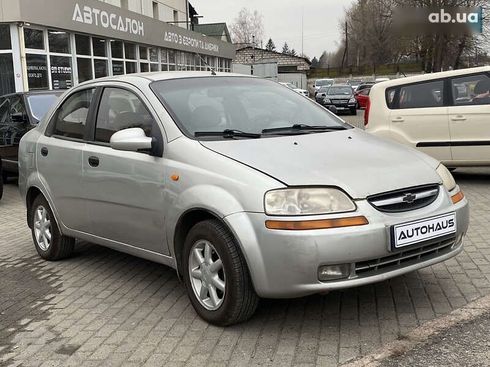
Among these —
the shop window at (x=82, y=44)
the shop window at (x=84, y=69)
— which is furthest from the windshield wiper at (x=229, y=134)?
the shop window at (x=82, y=44)

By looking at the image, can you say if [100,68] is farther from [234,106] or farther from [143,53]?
[234,106]

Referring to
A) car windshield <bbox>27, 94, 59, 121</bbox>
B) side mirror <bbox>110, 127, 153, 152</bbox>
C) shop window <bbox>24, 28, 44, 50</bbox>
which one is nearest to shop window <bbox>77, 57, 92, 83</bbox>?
shop window <bbox>24, 28, 44, 50</bbox>

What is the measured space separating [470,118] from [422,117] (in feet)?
2.32

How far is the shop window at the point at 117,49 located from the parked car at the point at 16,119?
11.7 meters

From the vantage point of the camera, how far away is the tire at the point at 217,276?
11.5ft

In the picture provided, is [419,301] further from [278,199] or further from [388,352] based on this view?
[278,199]

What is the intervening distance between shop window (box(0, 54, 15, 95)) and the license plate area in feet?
48.3

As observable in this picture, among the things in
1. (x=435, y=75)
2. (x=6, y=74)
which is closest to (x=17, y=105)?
(x=6, y=74)

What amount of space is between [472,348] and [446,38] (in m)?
31.8

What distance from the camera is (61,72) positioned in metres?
18.1

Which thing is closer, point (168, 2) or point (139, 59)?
point (139, 59)

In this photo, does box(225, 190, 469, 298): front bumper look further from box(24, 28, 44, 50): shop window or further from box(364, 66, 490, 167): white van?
box(24, 28, 44, 50): shop window

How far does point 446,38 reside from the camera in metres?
32.2

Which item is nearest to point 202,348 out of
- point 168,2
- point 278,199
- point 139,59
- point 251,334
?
Result: point 251,334
